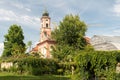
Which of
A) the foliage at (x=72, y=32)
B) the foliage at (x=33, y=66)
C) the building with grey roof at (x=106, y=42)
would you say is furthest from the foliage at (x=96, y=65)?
the building with grey roof at (x=106, y=42)

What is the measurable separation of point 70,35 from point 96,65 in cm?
3137

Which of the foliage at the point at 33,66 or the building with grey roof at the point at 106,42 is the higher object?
the building with grey roof at the point at 106,42

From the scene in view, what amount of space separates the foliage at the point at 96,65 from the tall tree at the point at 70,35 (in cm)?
2920

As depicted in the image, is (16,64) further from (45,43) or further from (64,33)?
(45,43)

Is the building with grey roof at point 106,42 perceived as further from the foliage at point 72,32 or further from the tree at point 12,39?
the tree at point 12,39

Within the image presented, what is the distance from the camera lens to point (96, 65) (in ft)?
62.5

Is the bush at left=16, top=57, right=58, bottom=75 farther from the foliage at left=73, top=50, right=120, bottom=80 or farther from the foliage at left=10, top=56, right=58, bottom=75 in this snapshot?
the foliage at left=73, top=50, right=120, bottom=80

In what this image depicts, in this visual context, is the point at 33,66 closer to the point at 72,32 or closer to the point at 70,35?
the point at 70,35

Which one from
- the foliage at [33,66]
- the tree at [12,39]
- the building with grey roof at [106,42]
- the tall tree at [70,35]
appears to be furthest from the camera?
the tree at [12,39]

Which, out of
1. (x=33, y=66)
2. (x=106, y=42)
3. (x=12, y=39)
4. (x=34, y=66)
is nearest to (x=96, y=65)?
(x=33, y=66)

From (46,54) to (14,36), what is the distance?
53.8 ft

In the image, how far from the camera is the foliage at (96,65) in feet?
61.6

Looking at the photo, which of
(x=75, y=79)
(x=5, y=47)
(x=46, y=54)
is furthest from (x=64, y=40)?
(x=75, y=79)

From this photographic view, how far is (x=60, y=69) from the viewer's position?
37.7 m
